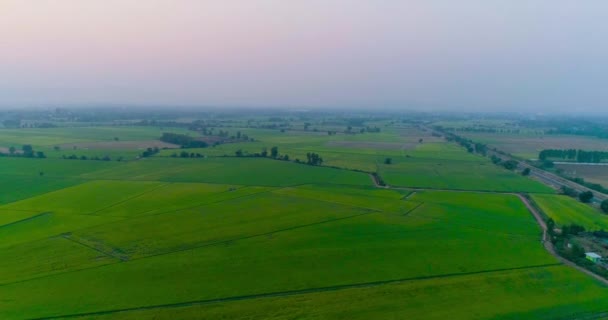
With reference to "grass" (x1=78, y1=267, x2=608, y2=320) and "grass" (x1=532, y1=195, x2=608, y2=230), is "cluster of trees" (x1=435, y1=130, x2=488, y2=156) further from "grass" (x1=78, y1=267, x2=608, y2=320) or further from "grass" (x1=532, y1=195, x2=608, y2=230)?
"grass" (x1=78, y1=267, x2=608, y2=320)

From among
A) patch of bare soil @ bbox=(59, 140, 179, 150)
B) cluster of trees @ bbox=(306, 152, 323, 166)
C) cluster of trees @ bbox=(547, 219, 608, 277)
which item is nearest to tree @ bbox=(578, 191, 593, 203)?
cluster of trees @ bbox=(547, 219, 608, 277)

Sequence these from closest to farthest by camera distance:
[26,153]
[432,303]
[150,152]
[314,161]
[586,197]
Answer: [432,303], [586,197], [314,161], [26,153], [150,152]

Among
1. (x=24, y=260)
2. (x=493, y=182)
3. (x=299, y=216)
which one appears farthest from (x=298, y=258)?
(x=493, y=182)

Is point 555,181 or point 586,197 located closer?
point 586,197

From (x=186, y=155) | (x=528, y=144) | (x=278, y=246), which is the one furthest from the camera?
(x=528, y=144)

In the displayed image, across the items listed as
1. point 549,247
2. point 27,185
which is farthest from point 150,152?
point 549,247

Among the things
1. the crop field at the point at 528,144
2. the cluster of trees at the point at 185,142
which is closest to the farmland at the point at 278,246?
the cluster of trees at the point at 185,142

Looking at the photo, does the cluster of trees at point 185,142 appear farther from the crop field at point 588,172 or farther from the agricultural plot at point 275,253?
the crop field at point 588,172

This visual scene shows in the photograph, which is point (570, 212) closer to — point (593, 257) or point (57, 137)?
point (593, 257)
